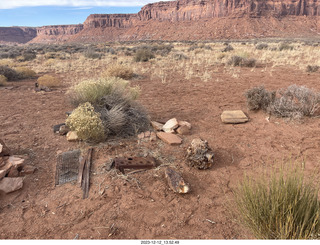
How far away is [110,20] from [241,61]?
119 metres

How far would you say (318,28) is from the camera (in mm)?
72938

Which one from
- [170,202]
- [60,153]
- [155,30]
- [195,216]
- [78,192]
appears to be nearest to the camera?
[195,216]

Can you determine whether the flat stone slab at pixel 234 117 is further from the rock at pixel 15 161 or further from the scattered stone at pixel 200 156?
the rock at pixel 15 161

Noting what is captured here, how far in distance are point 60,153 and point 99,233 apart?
2147mm

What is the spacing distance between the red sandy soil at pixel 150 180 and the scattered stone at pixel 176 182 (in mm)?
87

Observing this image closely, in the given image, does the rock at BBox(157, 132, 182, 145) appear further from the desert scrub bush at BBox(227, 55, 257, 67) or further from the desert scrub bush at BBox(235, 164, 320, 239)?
the desert scrub bush at BBox(227, 55, 257, 67)

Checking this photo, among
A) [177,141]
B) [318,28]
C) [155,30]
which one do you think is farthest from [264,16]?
[177,141]

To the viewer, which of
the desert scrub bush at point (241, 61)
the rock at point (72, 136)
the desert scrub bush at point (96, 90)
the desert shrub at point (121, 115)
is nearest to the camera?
the rock at point (72, 136)

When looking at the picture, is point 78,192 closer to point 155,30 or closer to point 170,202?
point 170,202

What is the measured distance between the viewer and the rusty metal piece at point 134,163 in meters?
3.46

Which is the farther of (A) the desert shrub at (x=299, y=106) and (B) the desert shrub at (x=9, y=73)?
(B) the desert shrub at (x=9, y=73)

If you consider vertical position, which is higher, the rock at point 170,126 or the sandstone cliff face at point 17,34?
the sandstone cliff face at point 17,34

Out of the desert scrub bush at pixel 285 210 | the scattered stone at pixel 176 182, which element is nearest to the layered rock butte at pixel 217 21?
the scattered stone at pixel 176 182

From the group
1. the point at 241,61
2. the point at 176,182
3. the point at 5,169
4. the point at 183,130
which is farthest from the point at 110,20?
the point at 176,182
